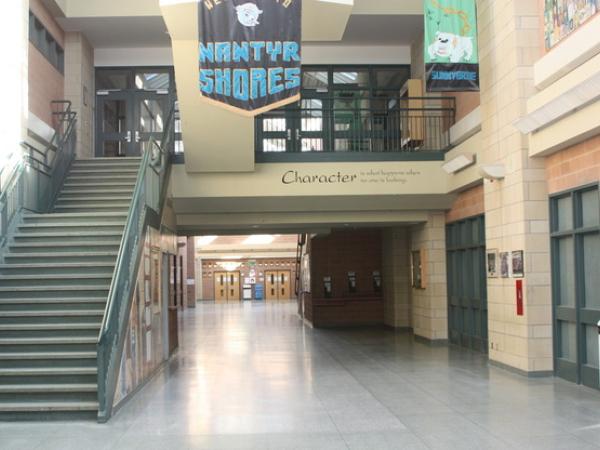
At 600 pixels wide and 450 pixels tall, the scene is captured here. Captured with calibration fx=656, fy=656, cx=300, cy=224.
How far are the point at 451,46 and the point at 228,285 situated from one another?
98.7 ft

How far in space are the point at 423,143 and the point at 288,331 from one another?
633 centimetres

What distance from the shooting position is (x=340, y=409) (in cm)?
723

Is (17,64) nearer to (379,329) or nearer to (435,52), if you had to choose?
(435,52)

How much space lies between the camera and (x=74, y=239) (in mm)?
9719

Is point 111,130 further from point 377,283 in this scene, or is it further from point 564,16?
point 564,16

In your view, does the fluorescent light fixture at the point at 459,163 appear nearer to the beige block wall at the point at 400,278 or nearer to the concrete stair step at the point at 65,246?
the concrete stair step at the point at 65,246

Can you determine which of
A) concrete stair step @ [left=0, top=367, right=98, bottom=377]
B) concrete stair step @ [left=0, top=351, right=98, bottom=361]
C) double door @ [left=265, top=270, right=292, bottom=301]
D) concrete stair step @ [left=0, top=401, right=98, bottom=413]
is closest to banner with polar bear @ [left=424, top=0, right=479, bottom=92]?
concrete stair step @ [left=0, top=351, right=98, bottom=361]

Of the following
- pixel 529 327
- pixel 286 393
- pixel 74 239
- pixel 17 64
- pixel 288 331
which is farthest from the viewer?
pixel 288 331

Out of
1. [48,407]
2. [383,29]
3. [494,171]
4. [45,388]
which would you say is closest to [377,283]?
[383,29]

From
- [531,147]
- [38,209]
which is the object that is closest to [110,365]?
[38,209]

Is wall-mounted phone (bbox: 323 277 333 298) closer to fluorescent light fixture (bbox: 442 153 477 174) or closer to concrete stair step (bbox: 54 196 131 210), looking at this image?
fluorescent light fixture (bbox: 442 153 477 174)

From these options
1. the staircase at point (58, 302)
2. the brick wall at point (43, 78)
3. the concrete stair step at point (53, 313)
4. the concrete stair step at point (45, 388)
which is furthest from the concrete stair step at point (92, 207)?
the concrete stair step at point (45, 388)

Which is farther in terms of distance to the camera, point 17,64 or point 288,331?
point 288,331

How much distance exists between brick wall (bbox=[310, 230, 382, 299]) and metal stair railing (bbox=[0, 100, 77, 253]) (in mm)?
8336
